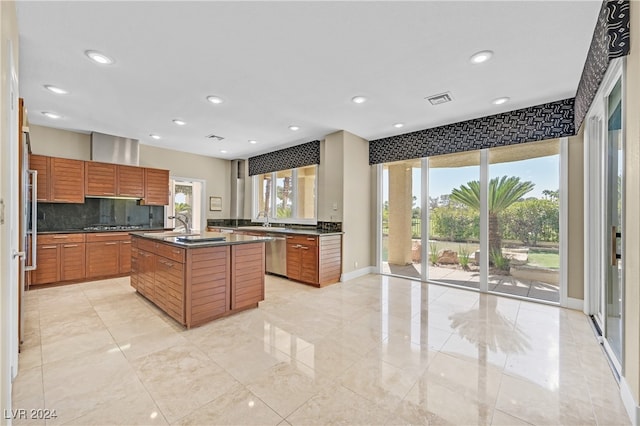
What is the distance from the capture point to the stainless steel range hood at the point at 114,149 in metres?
4.88

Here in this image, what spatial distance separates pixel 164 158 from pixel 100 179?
4.62 ft

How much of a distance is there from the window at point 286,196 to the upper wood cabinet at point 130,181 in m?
2.48

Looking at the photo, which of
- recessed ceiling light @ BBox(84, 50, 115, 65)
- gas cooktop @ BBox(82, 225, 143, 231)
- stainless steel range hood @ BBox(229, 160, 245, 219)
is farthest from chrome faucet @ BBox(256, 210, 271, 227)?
recessed ceiling light @ BBox(84, 50, 115, 65)

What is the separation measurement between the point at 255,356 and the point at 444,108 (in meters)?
3.61

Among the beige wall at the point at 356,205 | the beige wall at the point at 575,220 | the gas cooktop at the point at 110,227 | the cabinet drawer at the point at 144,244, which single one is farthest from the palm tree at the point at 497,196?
the gas cooktop at the point at 110,227

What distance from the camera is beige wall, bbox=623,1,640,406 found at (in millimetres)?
1540

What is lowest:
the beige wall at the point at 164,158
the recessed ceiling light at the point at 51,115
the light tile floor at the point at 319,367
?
the light tile floor at the point at 319,367

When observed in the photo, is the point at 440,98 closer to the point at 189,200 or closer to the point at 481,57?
the point at 481,57

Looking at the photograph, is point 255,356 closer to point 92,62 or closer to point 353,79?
point 353,79

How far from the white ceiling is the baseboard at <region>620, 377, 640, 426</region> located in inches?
96.4

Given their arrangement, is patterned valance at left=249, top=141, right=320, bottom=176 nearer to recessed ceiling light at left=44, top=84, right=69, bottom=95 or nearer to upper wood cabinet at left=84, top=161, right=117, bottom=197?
upper wood cabinet at left=84, top=161, right=117, bottom=197

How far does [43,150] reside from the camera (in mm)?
4598

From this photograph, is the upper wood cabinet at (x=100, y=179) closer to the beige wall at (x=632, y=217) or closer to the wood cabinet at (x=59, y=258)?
the wood cabinet at (x=59, y=258)

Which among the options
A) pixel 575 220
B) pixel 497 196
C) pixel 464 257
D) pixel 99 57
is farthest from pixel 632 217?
pixel 99 57
